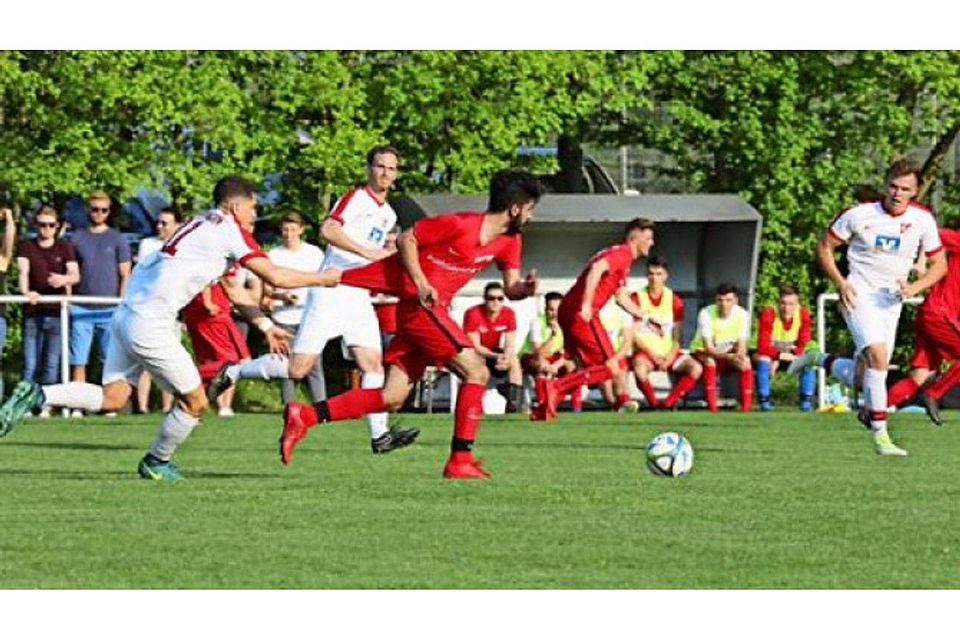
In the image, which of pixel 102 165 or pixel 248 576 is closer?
pixel 248 576

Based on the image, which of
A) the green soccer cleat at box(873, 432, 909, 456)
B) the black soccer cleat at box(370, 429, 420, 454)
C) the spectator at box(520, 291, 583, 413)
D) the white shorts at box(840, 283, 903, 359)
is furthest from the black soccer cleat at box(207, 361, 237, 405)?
the spectator at box(520, 291, 583, 413)

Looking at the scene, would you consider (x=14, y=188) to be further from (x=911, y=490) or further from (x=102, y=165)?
(x=911, y=490)

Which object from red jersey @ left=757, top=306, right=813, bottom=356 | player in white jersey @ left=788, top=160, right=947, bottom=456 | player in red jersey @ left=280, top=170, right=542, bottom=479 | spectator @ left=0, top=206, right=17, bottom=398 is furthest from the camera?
red jersey @ left=757, top=306, right=813, bottom=356

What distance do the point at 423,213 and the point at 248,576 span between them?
18.1m

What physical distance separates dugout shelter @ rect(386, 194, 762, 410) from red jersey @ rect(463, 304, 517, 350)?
1.84 meters

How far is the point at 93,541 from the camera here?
10.8m

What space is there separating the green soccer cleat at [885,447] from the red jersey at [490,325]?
885 cm

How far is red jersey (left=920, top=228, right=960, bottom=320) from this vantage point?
2036 centimetres

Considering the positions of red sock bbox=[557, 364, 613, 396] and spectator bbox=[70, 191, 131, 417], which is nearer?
red sock bbox=[557, 364, 613, 396]

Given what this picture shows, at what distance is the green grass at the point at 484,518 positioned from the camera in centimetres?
958

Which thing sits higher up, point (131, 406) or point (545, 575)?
point (545, 575)

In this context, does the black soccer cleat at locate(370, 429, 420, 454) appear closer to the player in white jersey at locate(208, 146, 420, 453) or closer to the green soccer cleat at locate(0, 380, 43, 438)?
the player in white jersey at locate(208, 146, 420, 453)

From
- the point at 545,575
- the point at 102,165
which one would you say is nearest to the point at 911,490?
the point at 545,575

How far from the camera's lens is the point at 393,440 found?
16109 millimetres
